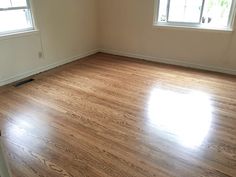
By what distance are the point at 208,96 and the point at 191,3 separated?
70.8 inches

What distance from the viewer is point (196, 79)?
3.45m

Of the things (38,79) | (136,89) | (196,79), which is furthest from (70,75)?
(196,79)

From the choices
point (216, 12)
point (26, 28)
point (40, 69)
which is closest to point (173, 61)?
point (216, 12)

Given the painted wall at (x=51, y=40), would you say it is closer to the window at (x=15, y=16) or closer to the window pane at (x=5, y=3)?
the window at (x=15, y=16)

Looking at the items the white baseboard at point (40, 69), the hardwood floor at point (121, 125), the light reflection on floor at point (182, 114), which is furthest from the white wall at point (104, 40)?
the light reflection on floor at point (182, 114)

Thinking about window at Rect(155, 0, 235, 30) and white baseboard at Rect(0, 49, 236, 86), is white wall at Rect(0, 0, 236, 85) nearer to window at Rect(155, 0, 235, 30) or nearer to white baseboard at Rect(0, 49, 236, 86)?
white baseboard at Rect(0, 49, 236, 86)

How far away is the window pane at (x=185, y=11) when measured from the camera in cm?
362

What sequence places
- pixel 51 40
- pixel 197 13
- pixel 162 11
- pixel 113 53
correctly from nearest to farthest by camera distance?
pixel 197 13 < pixel 51 40 < pixel 162 11 < pixel 113 53

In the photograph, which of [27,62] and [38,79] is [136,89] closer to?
[38,79]

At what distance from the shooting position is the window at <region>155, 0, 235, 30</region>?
3.42 metres

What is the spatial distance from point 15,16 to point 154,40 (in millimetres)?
2568

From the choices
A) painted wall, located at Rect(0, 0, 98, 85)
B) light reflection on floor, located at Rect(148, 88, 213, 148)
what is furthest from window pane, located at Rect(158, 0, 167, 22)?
light reflection on floor, located at Rect(148, 88, 213, 148)

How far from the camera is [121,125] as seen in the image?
7.39 feet

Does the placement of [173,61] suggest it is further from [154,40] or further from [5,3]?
[5,3]
